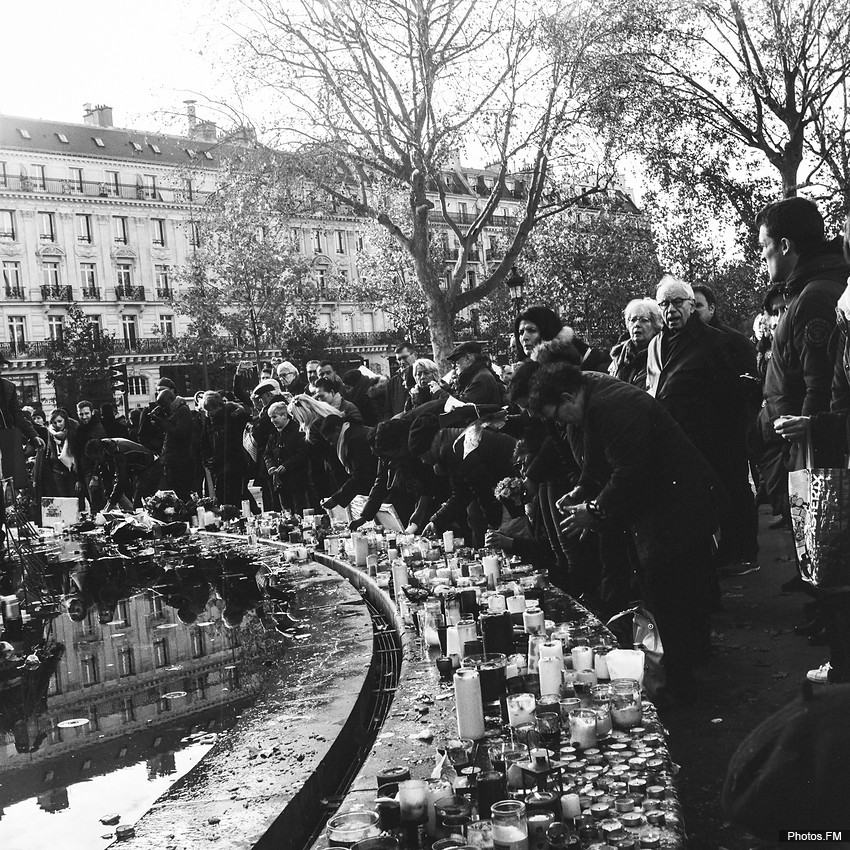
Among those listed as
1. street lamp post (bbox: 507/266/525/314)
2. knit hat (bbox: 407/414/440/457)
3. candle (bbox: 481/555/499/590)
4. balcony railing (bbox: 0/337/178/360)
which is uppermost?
balcony railing (bbox: 0/337/178/360)

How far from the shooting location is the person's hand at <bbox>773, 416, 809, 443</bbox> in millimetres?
4328

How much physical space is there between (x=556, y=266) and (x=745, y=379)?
24.8 meters

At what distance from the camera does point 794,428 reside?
434 centimetres

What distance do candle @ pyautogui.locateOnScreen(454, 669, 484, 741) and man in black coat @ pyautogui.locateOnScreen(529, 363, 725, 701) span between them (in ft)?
5.60

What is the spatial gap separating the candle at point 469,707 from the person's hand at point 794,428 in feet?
5.87

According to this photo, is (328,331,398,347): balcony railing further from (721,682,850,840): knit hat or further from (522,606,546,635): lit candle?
(721,682,850,840): knit hat

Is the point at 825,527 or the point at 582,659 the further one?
the point at 582,659

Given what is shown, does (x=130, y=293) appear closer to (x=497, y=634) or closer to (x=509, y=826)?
(x=497, y=634)

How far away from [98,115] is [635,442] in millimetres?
73245

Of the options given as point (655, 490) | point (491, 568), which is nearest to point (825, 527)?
point (655, 490)

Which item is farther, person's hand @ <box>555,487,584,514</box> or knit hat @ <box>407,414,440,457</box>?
knit hat @ <box>407,414,440,457</box>

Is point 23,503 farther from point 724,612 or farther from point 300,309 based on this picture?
point 300,309

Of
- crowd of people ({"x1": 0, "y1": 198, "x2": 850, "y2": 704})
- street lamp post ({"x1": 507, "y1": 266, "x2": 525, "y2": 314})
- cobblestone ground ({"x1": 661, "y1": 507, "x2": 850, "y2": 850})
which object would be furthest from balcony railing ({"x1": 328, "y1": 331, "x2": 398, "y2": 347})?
cobblestone ground ({"x1": 661, "y1": 507, "x2": 850, "y2": 850})

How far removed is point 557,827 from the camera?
2.72 meters
